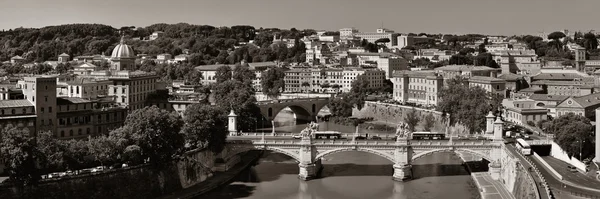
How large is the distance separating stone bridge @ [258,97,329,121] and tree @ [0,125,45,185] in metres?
35.4

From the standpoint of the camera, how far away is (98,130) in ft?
140

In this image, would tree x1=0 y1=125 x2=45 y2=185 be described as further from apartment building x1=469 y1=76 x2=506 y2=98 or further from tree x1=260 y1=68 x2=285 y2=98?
tree x1=260 y1=68 x2=285 y2=98

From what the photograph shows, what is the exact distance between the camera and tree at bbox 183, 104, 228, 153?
38.4 metres

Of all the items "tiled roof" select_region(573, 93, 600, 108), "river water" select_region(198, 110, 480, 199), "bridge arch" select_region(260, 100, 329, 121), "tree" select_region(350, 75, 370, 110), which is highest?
"tree" select_region(350, 75, 370, 110)

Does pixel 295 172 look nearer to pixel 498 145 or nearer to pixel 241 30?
pixel 498 145

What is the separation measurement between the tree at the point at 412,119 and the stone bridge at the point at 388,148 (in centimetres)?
1878

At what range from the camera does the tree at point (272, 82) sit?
81938 millimetres

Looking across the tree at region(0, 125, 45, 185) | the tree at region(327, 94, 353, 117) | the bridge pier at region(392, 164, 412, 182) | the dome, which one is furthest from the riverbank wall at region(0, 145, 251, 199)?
the tree at region(327, 94, 353, 117)

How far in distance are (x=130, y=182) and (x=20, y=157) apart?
5.37 m

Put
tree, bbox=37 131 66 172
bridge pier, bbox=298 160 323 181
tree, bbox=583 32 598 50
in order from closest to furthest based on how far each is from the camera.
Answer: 1. tree, bbox=37 131 66 172
2. bridge pier, bbox=298 160 323 181
3. tree, bbox=583 32 598 50

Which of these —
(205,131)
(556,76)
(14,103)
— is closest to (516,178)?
(205,131)

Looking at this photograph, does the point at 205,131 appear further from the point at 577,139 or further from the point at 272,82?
the point at 272,82

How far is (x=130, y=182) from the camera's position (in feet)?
106

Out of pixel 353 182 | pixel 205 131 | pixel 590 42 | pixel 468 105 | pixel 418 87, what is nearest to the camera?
pixel 353 182
